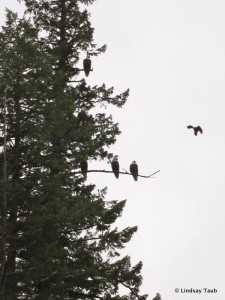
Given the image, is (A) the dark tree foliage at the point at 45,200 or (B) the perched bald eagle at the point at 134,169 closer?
(B) the perched bald eagle at the point at 134,169

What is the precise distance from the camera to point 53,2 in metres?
19.0

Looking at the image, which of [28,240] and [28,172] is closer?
[28,240]

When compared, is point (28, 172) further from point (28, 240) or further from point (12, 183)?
point (28, 240)

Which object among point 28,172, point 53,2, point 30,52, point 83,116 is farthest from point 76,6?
point 83,116

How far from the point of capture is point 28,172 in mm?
11609

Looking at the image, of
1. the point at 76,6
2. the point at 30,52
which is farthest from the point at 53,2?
the point at 30,52

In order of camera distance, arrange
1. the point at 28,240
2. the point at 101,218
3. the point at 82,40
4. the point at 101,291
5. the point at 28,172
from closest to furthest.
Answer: the point at 28,240 < the point at 28,172 < the point at 101,291 < the point at 101,218 < the point at 82,40

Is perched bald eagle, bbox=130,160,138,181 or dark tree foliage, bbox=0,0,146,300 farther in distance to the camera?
dark tree foliage, bbox=0,0,146,300

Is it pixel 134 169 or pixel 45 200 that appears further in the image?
pixel 45 200

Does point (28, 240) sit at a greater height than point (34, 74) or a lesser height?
lesser

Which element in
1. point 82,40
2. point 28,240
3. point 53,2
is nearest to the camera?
point 28,240

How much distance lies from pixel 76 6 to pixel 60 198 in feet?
30.0

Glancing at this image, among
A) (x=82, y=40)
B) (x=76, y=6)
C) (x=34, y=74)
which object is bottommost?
(x=34, y=74)

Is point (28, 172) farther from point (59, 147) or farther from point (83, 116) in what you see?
point (83, 116)
